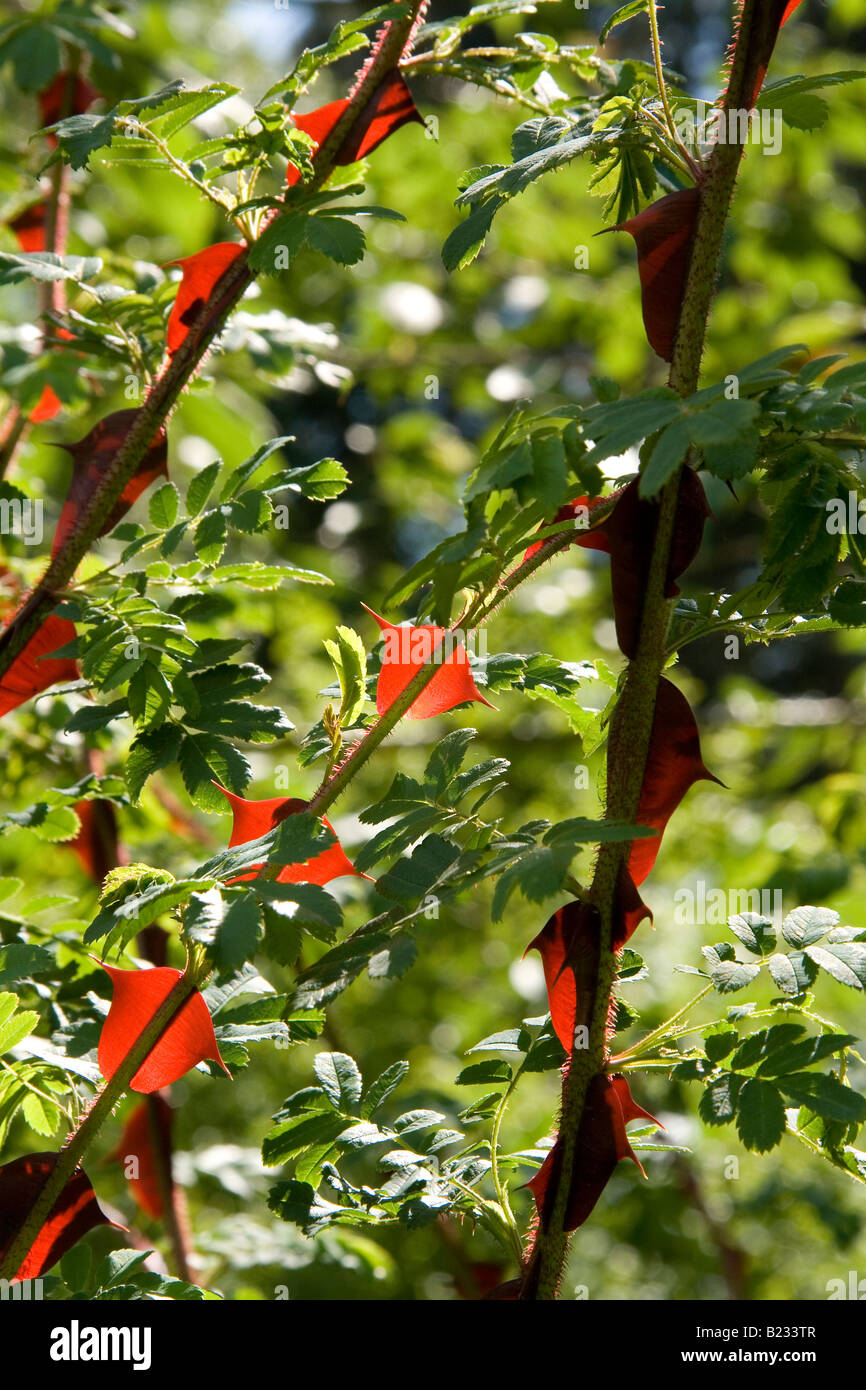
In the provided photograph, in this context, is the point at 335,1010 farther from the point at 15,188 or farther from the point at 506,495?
the point at 506,495

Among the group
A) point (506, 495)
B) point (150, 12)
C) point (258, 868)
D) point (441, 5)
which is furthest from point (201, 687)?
point (441, 5)

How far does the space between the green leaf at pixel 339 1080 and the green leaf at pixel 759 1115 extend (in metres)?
0.28

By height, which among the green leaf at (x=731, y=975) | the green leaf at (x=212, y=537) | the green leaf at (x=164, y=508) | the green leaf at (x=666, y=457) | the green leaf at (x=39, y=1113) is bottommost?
the green leaf at (x=39, y=1113)

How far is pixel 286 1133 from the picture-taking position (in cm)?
89

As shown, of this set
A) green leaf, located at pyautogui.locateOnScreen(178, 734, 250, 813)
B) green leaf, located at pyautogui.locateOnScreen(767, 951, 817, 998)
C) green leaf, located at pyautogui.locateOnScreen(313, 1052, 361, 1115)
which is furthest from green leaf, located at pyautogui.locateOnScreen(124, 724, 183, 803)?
green leaf, located at pyautogui.locateOnScreen(767, 951, 817, 998)

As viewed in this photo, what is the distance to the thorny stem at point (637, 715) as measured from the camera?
31.8 inches

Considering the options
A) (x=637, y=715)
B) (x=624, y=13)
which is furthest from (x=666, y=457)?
(x=624, y=13)

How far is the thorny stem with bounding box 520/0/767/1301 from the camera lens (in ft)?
2.65

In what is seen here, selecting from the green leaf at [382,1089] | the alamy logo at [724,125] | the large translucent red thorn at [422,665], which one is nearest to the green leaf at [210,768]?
the large translucent red thorn at [422,665]

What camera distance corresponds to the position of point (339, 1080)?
915mm

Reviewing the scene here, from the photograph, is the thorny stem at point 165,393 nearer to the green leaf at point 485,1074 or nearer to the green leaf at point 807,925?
the green leaf at point 485,1074
